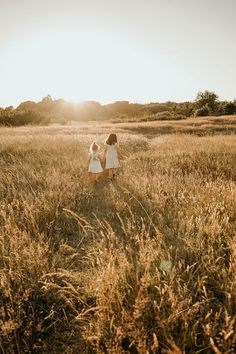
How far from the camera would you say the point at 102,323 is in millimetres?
1891

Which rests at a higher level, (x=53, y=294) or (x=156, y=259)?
(x=156, y=259)

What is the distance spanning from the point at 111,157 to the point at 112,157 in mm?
32

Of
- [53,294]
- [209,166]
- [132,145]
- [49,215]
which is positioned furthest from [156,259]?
[132,145]

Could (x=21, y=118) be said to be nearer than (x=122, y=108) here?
Yes

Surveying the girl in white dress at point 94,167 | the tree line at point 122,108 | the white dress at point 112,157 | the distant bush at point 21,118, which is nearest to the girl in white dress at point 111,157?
the white dress at point 112,157

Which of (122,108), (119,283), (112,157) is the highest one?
(122,108)

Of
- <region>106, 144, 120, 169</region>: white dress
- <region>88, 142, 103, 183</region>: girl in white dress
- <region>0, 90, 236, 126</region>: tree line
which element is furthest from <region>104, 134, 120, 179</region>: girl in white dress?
<region>0, 90, 236, 126</region>: tree line

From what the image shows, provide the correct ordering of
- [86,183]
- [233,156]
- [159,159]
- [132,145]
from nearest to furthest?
[86,183]
[233,156]
[159,159]
[132,145]

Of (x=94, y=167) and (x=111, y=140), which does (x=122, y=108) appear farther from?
(x=94, y=167)

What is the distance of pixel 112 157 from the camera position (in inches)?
305

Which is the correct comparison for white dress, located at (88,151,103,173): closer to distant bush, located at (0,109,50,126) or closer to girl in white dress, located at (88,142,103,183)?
girl in white dress, located at (88,142,103,183)

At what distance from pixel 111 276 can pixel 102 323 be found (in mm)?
310

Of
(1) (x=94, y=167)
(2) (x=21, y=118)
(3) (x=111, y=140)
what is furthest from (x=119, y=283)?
(2) (x=21, y=118)

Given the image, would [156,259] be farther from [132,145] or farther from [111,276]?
[132,145]
